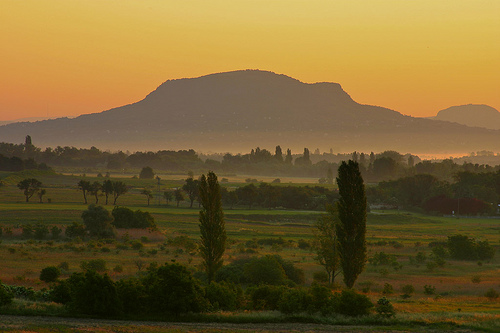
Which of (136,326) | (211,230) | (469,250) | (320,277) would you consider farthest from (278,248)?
(136,326)

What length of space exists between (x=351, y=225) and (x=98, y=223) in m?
54.4

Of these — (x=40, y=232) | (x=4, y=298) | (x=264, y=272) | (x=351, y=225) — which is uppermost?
(x=351, y=225)

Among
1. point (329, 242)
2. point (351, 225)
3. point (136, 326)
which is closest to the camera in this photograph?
point (136, 326)

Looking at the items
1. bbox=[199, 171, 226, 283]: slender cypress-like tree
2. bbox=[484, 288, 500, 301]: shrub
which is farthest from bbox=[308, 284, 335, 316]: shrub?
bbox=[484, 288, 500, 301]: shrub

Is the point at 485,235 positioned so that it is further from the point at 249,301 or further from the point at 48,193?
the point at 48,193

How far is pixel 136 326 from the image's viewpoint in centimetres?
3541

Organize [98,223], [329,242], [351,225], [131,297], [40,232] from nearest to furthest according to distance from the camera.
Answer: [131,297]
[351,225]
[329,242]
[40,232]
[98,223]

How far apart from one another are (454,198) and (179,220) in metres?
77.7

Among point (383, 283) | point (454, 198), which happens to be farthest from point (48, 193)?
point (383, 283)

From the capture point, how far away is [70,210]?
136 m

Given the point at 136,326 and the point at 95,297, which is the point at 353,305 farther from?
the point at 95,297

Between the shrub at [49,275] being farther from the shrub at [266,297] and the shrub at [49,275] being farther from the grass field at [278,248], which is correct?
the shrub at [266,297]

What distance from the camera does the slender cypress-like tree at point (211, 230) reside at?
2216 inches

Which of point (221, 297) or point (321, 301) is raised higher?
point (321, 301)
